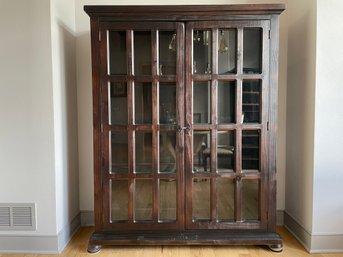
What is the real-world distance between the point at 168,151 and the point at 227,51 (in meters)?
0.90

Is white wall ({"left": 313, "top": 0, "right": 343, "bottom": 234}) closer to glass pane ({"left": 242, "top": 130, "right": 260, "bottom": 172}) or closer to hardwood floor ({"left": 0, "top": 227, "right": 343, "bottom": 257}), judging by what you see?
hardwood floor ({"left": 0, "top": 227, "right": 343, "bottom": 257})

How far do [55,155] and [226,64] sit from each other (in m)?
1.50

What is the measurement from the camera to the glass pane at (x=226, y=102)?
207cm

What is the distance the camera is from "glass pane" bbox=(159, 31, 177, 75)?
80.7 inches

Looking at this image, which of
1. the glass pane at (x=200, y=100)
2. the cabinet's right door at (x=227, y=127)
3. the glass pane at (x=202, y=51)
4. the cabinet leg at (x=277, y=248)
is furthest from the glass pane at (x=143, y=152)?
the cabinet leg at (x=277, y=248)

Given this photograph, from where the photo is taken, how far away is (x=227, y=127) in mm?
2053

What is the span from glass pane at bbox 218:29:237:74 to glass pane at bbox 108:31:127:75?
0.74 metres

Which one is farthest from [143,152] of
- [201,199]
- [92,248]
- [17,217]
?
[17,217]

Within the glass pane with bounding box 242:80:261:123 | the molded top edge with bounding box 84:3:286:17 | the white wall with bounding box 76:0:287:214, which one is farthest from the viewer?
the white wall with bounding box 76:0:287:214

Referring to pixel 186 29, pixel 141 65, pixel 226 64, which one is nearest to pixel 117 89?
pixel 141 65

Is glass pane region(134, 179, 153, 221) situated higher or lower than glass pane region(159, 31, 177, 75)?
lower

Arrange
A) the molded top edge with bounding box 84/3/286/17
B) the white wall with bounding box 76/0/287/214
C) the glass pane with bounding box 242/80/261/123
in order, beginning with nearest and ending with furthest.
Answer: the molded top edge with bounding box 84/3/286/17 < the glass pane with bounding box 242/80/261/123 < the white wall with bounding box 76/0/287/214

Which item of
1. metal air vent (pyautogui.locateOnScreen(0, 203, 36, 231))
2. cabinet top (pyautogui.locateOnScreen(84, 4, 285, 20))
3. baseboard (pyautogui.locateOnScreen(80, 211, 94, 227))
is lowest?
baseboard (pyautogui.locateOnScreen(80, 211, 94, 227))

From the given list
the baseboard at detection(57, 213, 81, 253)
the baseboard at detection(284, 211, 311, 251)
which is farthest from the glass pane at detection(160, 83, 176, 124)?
the baseboard at detection(284, 211, 311, 251)
